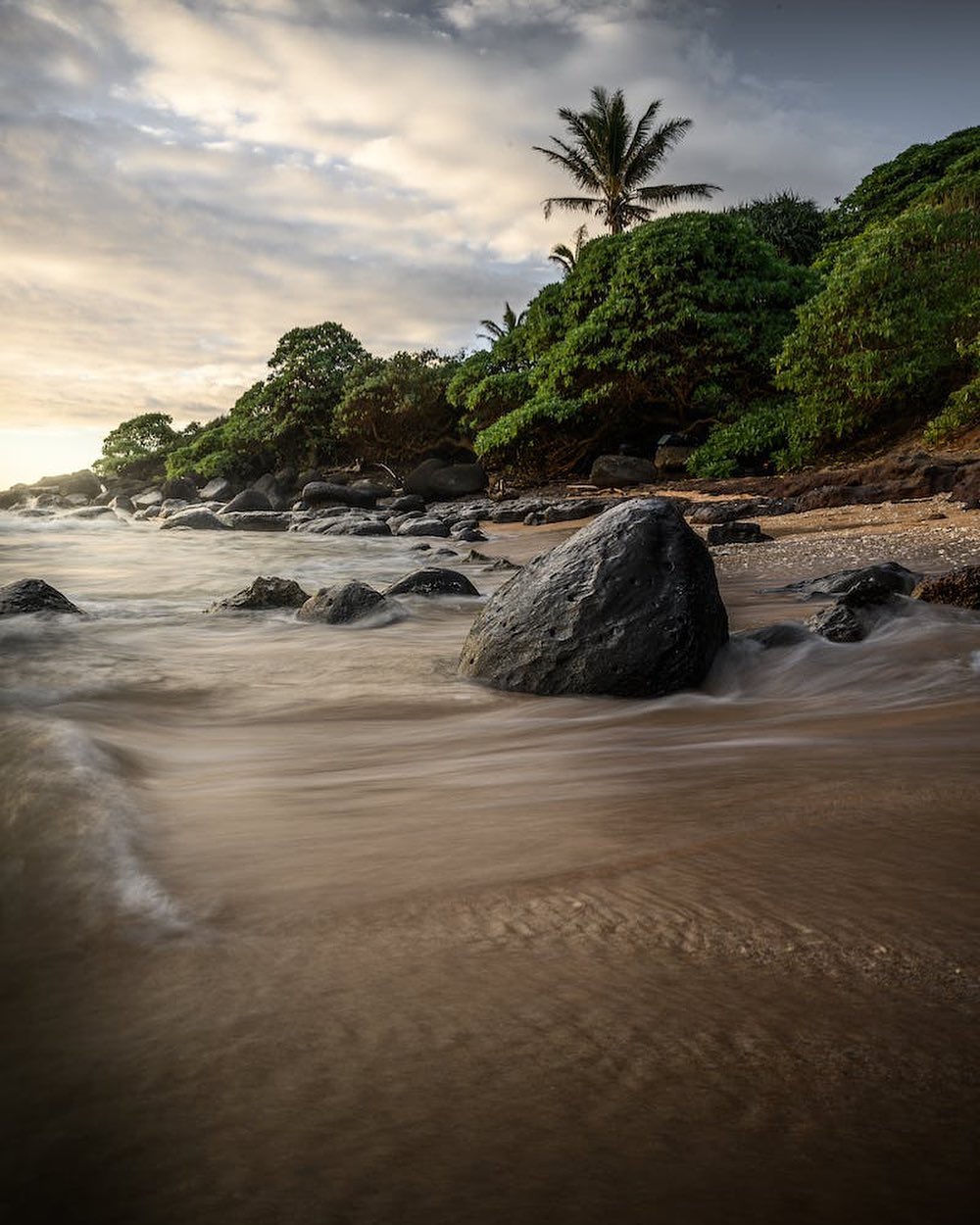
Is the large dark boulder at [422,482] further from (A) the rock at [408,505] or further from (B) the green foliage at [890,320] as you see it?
(B) the green foliage at [890,320]

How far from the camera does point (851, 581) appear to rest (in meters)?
5.00

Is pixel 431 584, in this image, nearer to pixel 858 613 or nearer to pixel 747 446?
pixel 858 613

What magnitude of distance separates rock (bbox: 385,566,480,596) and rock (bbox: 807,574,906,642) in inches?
114

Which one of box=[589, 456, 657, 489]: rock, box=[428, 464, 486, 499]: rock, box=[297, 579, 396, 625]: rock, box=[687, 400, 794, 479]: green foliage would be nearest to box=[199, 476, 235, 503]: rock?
box=[428, 464, 486, 499]: rock

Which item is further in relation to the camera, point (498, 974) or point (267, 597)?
point (267, 597)

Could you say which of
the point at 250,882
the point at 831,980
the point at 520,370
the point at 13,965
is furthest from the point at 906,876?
the point at 520,370

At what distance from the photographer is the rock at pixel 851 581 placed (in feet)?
15.0

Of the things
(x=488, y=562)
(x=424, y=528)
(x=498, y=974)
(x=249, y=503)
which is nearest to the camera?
(x=498, y=974)

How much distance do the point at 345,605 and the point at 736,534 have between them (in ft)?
14.7

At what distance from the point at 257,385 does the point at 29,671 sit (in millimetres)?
29318

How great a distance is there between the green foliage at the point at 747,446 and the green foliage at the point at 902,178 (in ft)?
39.9

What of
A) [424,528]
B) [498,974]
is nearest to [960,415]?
[424,528]

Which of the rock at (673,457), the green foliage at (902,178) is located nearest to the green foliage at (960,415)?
the rock at (673,457)

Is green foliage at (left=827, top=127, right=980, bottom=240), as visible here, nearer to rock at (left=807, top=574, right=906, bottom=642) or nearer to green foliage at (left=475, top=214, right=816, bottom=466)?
green foliage at (left=475, top=214, right=816, bottom=466)
